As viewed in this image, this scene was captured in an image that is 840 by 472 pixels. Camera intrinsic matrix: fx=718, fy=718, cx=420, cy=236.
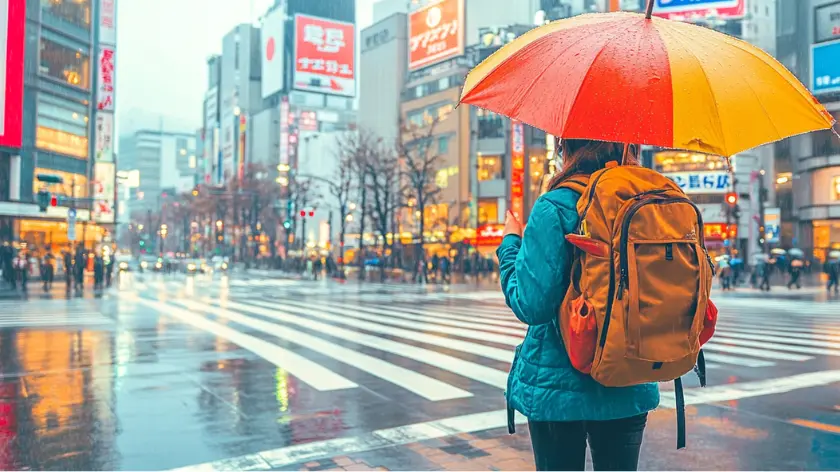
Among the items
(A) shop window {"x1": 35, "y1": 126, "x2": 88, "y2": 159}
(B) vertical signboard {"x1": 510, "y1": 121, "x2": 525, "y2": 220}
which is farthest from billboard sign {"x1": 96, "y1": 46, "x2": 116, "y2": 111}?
(B) vertical signboard {"x1": 510, "y1": 121, "x2": 525, "y2": 220}

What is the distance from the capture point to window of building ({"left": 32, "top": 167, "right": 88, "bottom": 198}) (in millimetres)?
44625

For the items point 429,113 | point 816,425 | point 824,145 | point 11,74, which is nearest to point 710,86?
point 816,425

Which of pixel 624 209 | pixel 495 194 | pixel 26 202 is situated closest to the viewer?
pixel 624 209

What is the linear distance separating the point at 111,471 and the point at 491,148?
66481 millimetres

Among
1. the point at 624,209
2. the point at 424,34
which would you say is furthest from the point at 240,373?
the point at 424,34

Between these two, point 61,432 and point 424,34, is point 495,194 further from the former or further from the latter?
point 61,432

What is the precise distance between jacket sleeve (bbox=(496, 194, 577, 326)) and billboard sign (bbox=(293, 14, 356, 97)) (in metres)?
106

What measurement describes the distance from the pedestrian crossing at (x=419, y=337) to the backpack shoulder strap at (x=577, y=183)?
531 cm

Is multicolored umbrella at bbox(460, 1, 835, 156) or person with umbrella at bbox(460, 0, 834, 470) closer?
person with umbrella at bbox(460, 0, 834, 470)

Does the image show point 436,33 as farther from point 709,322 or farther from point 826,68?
point 709,322

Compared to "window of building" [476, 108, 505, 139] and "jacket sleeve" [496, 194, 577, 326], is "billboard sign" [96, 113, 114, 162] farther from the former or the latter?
"jacket sleeve" [496, 194, 577, 326]

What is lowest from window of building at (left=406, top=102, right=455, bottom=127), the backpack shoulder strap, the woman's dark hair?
the backpack shoulder strap

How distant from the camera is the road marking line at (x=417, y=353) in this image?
8.95m

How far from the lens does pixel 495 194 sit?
6981 centimetres
